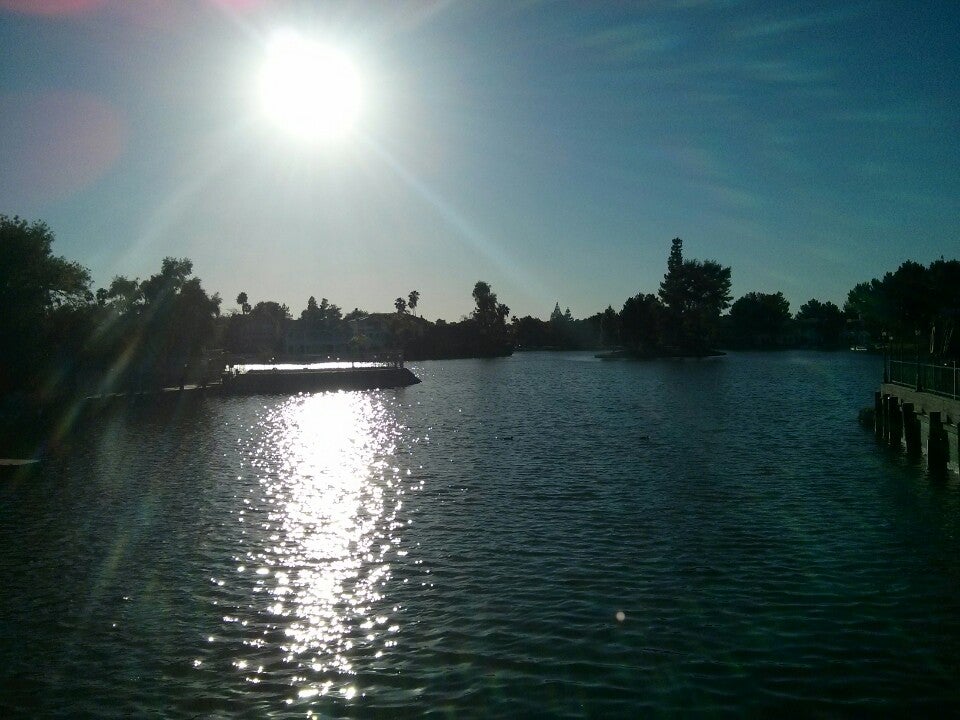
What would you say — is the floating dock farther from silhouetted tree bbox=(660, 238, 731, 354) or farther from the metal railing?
silhouetted tree bbox=(660, 238, 731, 354)

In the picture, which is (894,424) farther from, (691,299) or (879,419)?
(691,299)

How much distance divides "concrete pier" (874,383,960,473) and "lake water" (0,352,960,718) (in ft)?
3.80

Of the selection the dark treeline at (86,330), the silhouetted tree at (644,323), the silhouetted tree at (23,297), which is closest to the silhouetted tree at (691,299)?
the silhouetted tree at (644,323)

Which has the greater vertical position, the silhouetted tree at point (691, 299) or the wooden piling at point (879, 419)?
the silhouetted tree at point (691, 299)

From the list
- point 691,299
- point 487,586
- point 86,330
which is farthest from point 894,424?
point 691,299

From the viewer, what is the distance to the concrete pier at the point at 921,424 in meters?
27.1

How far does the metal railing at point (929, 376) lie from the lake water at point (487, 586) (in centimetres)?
313

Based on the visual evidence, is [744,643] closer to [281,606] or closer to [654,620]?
[654,620]

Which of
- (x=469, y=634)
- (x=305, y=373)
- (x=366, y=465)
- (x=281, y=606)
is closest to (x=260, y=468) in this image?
(x=366, y=465)

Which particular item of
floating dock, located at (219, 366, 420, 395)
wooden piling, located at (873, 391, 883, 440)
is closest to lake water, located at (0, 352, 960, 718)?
wooden piling, located at (873, 391, 883, 440)

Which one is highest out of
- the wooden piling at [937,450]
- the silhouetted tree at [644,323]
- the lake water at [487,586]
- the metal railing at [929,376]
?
the silhouetted tree at [644,323]

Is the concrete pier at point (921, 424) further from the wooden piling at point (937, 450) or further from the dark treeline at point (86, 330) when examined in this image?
the dark treeline at point (86, 330)

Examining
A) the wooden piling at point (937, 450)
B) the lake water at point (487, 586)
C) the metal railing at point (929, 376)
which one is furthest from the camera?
the wooden piling at point (937, 450)

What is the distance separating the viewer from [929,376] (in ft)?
104
